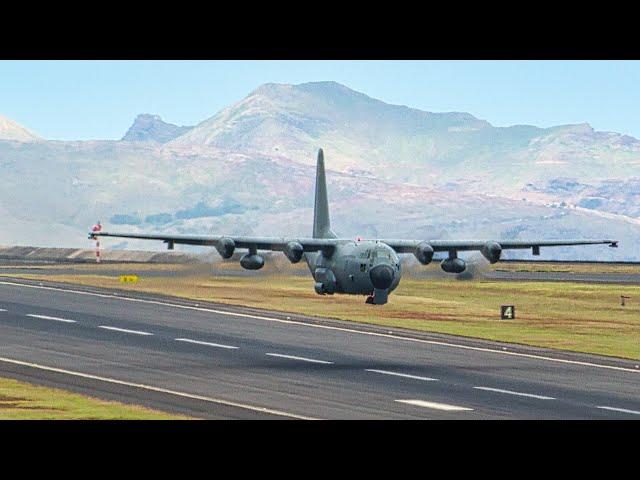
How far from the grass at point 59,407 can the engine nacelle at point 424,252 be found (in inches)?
1638

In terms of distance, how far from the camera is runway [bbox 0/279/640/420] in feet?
103

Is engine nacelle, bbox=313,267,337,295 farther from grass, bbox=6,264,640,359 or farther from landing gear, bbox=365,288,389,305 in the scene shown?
landing gear, bbox=365,288,389,305

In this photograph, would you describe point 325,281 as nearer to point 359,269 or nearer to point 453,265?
point 359,269

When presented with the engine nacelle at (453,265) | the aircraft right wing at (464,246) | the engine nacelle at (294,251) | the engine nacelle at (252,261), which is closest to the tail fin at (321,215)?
the aircraft right wing at (464,246)

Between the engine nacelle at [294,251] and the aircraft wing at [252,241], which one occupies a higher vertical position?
the aircraft wing at [252,241]

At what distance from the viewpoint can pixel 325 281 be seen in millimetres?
71875

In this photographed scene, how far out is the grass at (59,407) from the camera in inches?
1117

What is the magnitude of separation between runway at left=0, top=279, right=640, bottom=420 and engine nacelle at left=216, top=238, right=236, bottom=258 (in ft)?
10.6

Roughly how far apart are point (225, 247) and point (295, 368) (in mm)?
26202

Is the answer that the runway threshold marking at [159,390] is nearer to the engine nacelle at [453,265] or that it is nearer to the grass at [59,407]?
the grass at [59,407]

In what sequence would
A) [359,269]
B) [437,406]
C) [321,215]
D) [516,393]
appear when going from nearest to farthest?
1. [437,406]
2. [516,393]
3. [359,269]
4. [321,215]

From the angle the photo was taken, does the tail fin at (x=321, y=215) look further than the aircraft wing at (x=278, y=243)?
Yes

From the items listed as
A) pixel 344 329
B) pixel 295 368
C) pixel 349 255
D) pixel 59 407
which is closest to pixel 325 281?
pixel 349 255
